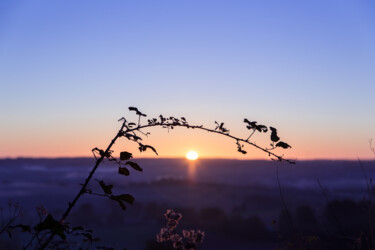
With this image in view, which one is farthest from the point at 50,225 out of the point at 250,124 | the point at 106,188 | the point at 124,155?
the point at 250,124

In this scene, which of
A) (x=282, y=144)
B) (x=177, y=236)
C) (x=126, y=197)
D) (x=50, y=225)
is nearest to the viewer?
(x=50, y=225)

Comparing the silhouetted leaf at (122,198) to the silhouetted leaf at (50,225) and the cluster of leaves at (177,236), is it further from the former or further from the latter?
the cluster of leaves at (177,236)

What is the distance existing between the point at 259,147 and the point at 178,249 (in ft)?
9.02

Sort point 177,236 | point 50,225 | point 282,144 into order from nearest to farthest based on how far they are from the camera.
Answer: point 50,225, point 282,144, point 177,236

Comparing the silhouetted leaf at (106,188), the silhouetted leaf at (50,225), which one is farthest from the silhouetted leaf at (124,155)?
the silhouetted leaf at (50,225)

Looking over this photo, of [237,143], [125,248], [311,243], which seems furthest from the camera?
[311,243]

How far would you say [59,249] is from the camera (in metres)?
3.07

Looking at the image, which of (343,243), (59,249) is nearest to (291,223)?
(343,243)

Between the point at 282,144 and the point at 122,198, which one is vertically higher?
the point at 282,144

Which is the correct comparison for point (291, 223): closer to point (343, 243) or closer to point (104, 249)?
point (343, 243)

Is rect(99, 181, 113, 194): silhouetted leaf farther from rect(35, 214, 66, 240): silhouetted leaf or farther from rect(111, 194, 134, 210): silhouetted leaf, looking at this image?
rect(35, 214, 66, 240): silhouetted leaf

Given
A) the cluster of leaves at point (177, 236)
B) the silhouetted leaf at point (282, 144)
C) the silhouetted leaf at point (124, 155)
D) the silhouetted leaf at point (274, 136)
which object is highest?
the silhouetted leaf at point (274, 136)

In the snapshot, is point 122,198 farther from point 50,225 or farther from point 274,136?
point 274,136

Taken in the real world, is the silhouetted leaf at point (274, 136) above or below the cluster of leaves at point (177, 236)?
above
